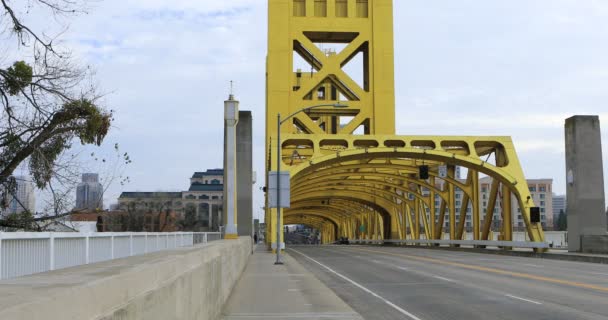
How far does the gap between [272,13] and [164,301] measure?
63339 millimetres

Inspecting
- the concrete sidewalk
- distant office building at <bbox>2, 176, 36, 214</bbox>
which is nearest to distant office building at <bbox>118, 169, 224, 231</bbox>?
the concrete sidewalk

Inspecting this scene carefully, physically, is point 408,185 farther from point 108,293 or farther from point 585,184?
point 108,293

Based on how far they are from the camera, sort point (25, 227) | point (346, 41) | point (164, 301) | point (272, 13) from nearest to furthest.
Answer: point (164, 301)
point (25, 227)
point (272, 13)
point (346, 41)

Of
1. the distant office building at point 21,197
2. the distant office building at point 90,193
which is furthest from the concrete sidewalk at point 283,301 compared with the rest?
the distant office building at point 21,197

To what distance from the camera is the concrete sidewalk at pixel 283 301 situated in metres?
12.9

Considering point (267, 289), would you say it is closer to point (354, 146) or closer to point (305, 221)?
point (354, 146)

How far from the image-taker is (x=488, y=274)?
24328 mm

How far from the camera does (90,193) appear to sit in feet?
81.0

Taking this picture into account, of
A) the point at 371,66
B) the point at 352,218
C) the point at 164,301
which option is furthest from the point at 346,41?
the point at 164,301

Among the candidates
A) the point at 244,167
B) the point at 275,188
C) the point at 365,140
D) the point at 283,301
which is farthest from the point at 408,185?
the point at 283,301

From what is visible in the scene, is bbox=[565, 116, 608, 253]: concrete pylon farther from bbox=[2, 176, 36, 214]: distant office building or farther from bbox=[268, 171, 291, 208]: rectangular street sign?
bbox=[2, 176, 36, 214]: distant office building

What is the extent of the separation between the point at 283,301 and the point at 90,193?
11.9 metres

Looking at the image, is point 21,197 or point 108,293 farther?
point 21,197

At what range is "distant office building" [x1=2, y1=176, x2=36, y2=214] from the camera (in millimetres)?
16422
